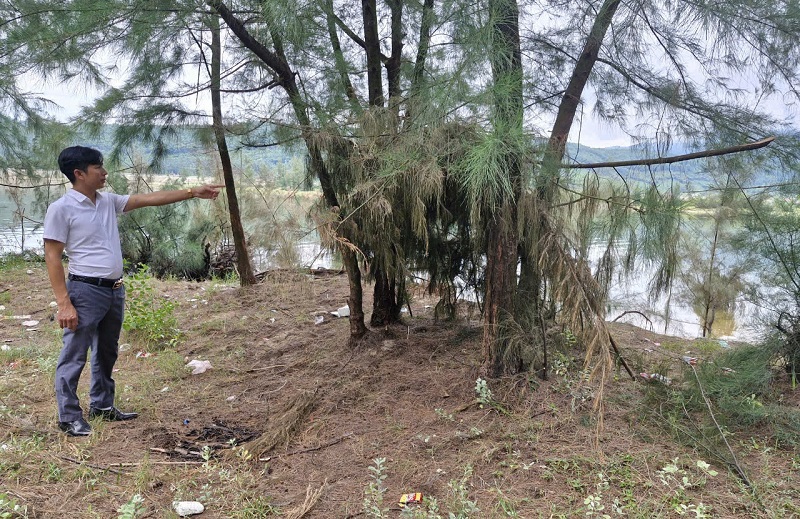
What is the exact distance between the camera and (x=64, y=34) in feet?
10.8

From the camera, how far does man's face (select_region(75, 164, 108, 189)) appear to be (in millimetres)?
2965

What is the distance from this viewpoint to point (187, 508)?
7.40 feet

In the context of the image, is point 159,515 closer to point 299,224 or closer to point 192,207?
point 299,224

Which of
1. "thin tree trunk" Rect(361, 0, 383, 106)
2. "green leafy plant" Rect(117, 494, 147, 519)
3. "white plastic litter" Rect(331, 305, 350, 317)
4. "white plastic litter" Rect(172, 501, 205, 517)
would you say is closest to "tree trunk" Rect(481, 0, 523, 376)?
"thin tree trunk" Rect(361, 0, 383, 106)

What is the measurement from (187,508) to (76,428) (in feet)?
3.82

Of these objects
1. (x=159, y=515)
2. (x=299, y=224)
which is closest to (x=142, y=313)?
(x=299, y=224)

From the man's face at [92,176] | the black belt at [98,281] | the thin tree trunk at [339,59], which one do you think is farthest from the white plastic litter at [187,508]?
the thin tree trunk at [339,59]

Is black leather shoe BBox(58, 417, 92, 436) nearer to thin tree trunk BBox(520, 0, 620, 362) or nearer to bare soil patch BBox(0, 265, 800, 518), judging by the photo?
bare soil patch BBox(0, 265, 800, 518)

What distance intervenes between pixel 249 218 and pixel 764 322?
7.31m

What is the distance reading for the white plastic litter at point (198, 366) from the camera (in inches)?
165

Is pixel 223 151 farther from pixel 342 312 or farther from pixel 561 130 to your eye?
pixel 561 130

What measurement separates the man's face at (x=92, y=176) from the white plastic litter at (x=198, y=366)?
5.77ft

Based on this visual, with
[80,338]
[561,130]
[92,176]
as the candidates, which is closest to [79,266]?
[80,338]

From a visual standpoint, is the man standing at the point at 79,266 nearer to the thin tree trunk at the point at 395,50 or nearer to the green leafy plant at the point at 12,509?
the green leafy plant at the point at 12,509
